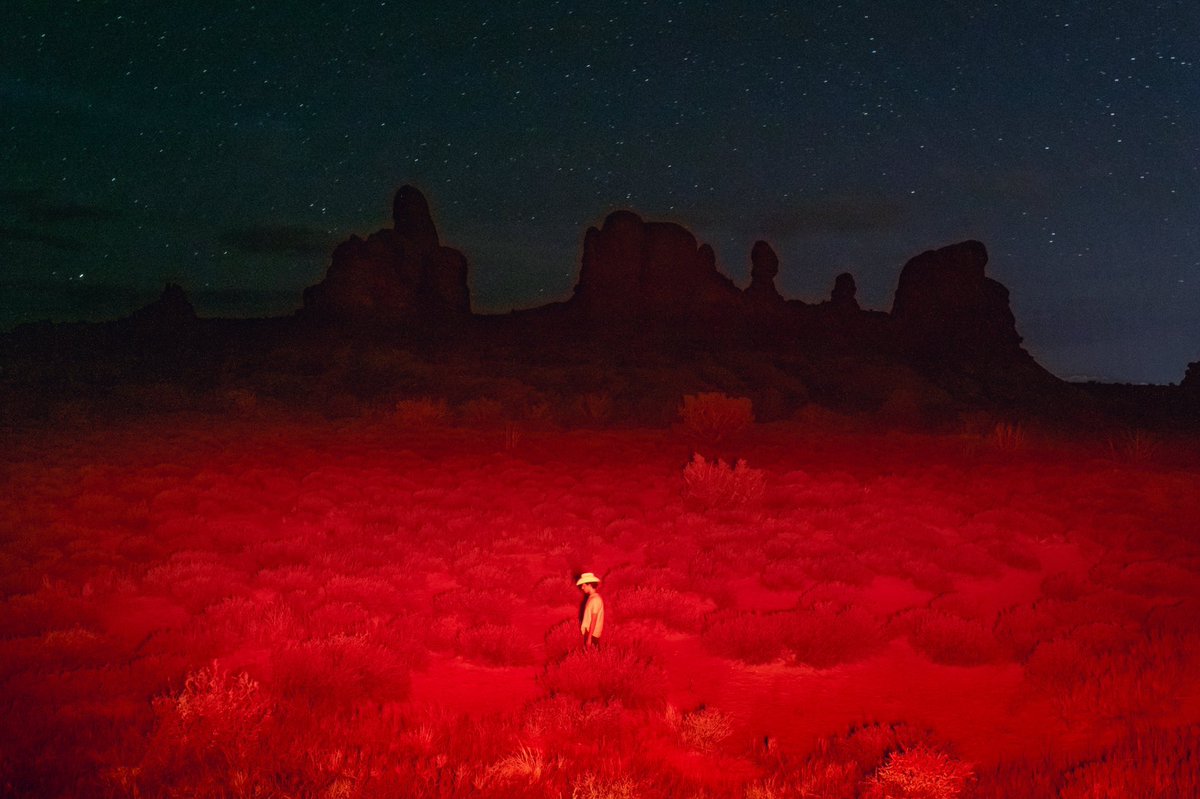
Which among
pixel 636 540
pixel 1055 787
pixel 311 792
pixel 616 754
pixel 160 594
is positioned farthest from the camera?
pixel 636 540

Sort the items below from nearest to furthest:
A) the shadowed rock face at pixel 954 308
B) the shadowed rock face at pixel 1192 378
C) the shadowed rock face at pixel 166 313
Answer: the shadowed rock face at pixel 1192 378, the shadowed rock face at pixel 166 313, the shadowed rock face at pixel 954 308

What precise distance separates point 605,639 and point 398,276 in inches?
2599

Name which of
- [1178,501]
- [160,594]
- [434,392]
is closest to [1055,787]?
[160,594]

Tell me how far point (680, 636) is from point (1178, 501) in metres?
13.2

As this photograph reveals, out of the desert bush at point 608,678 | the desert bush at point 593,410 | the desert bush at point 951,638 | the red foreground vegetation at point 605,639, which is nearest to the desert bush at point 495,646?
the red foreground vegetation at point 605,639

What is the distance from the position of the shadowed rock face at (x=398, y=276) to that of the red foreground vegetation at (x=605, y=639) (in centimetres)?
5104

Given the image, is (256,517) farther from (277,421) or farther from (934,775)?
(277,421)

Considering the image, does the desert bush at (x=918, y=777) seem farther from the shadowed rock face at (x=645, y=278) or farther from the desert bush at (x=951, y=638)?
the shadowed rock face at (x=645, y=278)

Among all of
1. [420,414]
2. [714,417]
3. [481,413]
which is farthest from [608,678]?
[481,413]

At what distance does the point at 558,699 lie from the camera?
593 centimetres

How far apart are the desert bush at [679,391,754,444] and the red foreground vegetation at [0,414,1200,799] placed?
9031 millimetres

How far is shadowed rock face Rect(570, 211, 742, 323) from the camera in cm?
7612

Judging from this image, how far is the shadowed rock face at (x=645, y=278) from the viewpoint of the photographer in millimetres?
76125

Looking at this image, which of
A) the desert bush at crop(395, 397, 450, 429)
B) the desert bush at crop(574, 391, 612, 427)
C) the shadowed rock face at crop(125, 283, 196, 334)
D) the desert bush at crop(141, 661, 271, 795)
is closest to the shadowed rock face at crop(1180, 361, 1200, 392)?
the desert bush at crop(574, 391, 612, 427)
